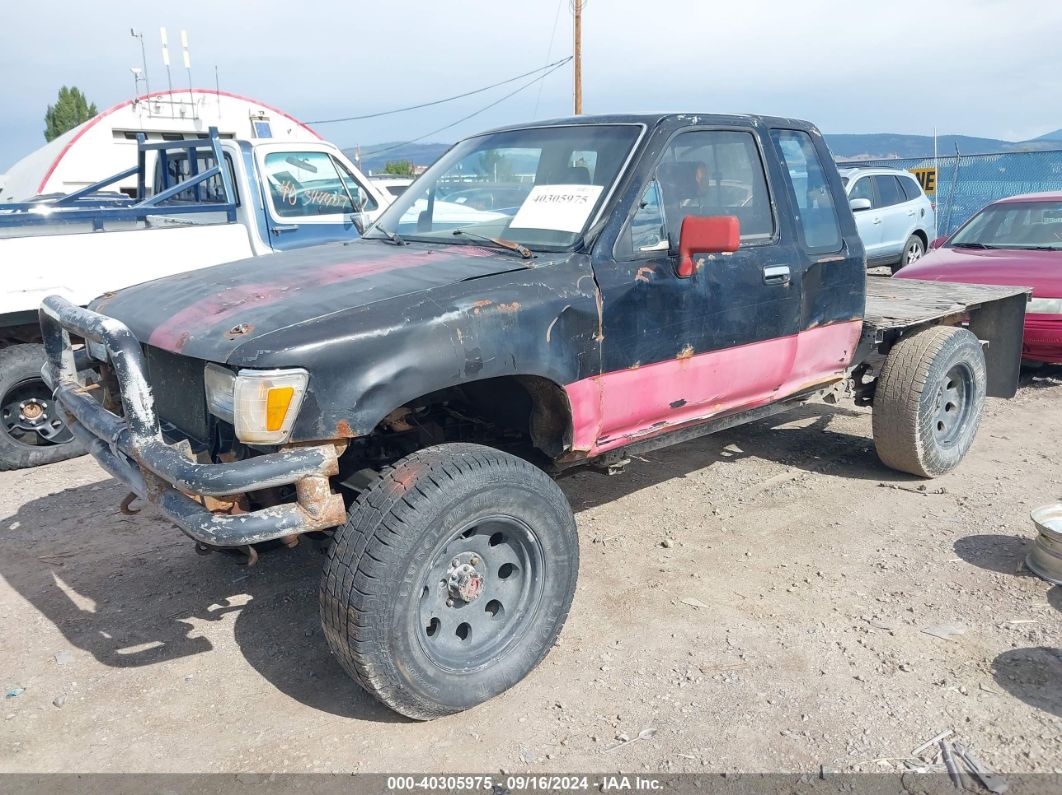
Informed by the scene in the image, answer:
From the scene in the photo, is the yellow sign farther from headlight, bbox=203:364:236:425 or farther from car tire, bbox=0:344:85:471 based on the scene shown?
headlight, bbox=203:364:236:425

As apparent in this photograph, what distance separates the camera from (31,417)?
5691 millimetres

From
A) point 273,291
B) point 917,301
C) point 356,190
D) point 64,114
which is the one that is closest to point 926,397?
point 917,301

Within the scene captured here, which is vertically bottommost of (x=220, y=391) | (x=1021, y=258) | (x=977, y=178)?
(x=220, y=391)

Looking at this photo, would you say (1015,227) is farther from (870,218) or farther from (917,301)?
(870,218)

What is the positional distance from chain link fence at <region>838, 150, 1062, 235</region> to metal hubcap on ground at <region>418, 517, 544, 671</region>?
1443 centimetres

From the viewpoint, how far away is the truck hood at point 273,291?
2.79 m

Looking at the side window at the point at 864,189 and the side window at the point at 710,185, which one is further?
the side window at the point at 864,189

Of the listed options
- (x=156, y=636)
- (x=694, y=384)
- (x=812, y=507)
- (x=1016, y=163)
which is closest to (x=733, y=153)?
(x=694, y=384)

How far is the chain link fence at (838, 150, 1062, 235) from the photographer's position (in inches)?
617

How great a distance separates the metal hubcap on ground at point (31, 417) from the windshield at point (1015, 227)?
303 inches

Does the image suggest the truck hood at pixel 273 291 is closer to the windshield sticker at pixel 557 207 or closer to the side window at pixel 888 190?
the windshield sticker at pixel 557 207

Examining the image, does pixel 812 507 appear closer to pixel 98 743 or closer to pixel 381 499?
pixel 381 499

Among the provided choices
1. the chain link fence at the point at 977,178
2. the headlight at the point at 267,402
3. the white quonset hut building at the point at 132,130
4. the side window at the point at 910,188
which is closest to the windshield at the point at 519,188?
the headlight at the point at 267,402

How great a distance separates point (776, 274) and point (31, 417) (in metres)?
4.85
